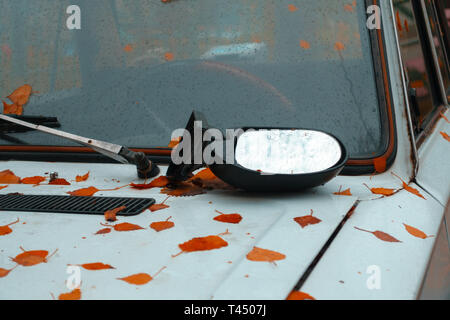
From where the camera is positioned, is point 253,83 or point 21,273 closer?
point 21,273

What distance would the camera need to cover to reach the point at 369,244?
1043mm

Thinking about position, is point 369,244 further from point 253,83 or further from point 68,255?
point 253,83

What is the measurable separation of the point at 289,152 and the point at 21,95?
1.13 metres

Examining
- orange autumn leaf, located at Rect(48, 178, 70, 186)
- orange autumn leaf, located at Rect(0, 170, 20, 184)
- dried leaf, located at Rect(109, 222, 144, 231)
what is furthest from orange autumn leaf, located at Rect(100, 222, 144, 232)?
orange autumn leaf, located at Rect(0, 170, 20, 184)

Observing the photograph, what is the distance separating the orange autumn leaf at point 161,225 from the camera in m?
1.15

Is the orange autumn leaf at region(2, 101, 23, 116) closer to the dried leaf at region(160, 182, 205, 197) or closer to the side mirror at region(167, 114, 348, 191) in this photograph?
the dried leaf at region(160, 182, 205, 197)

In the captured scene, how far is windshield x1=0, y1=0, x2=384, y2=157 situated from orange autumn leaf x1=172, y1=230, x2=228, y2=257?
2.17 feet

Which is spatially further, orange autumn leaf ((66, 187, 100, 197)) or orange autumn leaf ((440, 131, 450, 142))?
orange autumn leaf ((440, 131, 450, 142))

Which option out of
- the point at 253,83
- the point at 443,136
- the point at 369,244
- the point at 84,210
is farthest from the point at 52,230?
the point at 443,136

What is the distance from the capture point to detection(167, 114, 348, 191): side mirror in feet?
4.32

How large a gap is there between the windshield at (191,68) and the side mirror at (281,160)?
0.80ft

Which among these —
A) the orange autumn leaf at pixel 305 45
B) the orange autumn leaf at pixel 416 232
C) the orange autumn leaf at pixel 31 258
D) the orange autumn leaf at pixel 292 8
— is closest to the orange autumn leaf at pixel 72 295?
the orange autumn leaf at pixel 31 258

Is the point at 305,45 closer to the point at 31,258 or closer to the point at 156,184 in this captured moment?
the point at 156,184

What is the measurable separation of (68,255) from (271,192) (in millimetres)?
609
